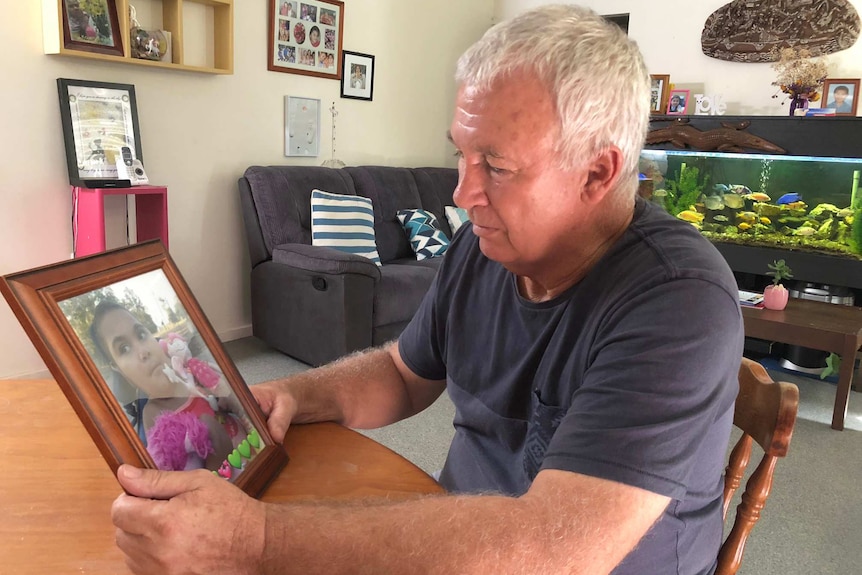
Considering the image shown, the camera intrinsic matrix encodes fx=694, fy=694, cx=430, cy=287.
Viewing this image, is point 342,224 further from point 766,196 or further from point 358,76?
point 766,196

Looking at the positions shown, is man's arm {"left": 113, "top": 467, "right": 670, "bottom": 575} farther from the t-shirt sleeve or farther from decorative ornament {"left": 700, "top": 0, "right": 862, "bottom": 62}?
decorative ornament {"left": 700, "top": 0, "right": 862, "bottom": 62}

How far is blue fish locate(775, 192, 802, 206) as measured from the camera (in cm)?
408

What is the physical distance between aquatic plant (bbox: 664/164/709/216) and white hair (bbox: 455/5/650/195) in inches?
143

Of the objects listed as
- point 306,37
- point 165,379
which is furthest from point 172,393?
point 306,37

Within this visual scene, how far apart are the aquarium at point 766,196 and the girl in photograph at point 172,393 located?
3.28 meters

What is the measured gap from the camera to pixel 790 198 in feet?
13.4

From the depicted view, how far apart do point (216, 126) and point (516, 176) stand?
2.97 m

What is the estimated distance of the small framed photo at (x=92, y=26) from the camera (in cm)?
280

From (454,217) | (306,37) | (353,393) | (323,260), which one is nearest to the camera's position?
(353,393)

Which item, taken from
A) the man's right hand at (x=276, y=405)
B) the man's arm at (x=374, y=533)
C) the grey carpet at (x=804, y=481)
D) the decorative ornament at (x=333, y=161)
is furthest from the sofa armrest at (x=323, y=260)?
the man's arm at (x=374, y=533)

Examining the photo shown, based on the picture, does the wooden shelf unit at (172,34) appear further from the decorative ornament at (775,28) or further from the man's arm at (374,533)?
the decorative ornament at (775,28)

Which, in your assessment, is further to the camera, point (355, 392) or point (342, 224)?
point (342, 224)

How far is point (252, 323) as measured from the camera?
371 cm

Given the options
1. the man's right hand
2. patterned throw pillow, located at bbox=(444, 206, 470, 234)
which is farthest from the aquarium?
the man's right hand
